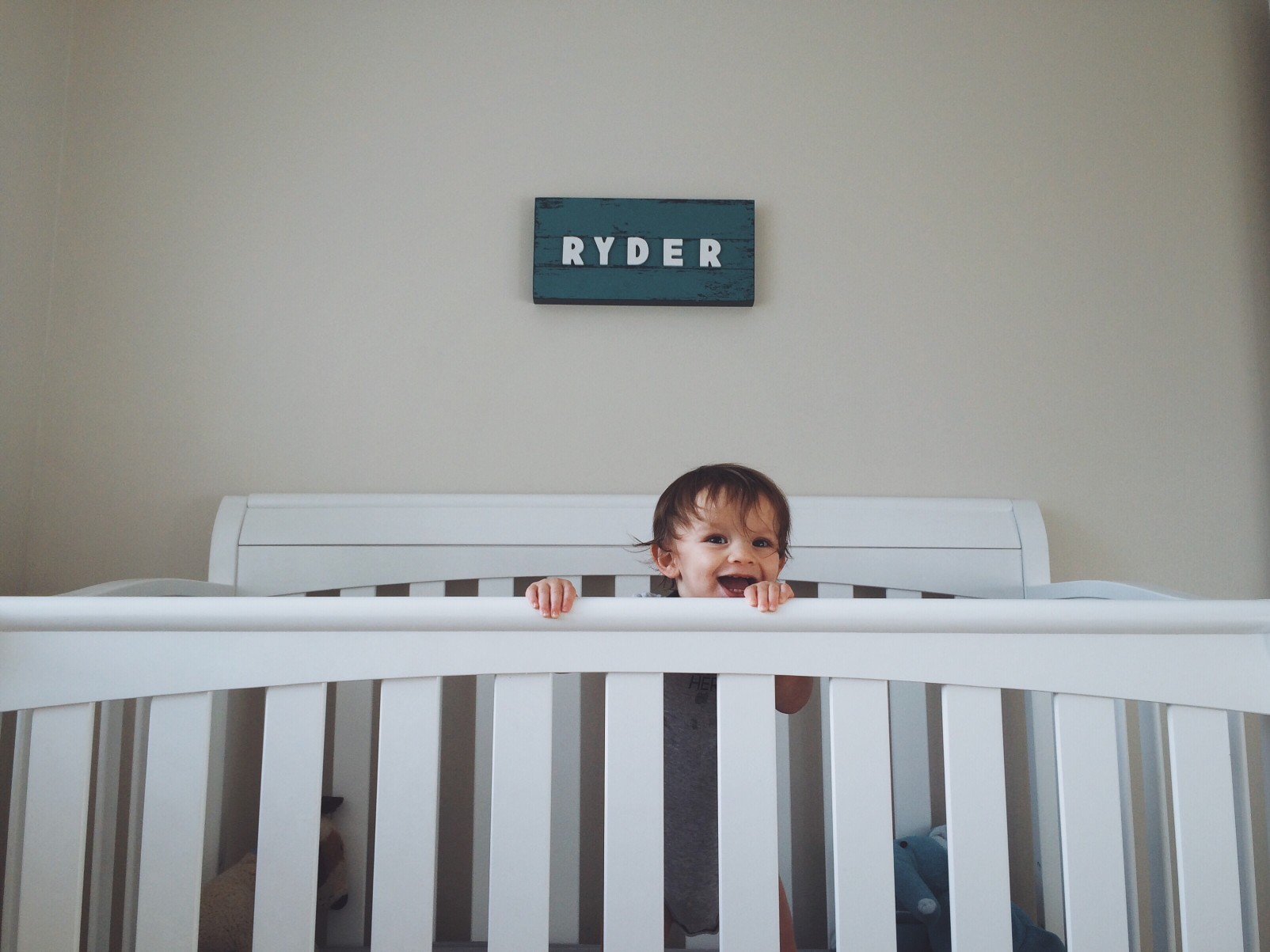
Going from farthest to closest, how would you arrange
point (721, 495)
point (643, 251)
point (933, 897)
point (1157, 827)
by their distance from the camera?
→ 1. point (643, 251)
2. point (933, 897)
3. point (721, 495)
4. point (1157, 827)

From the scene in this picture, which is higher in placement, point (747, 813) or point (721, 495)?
point (721, 495)

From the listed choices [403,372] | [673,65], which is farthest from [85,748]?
[673,65]

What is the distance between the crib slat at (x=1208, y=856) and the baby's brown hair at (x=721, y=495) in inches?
18.2

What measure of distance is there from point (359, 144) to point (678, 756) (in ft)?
3.49

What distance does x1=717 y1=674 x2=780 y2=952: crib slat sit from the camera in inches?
25.5

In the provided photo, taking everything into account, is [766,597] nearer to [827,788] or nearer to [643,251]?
[827,788]

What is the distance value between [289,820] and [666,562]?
0.53m

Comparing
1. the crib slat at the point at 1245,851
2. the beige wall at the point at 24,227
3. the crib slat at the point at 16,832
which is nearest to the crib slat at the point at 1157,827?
the crib slat at the point at 1245,851

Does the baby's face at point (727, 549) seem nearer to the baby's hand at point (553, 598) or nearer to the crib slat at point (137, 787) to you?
the baby's hand at point (553, 598)

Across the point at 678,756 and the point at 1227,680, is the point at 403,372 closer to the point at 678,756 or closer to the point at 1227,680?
the point at 678,756

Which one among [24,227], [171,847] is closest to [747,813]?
[171,847]

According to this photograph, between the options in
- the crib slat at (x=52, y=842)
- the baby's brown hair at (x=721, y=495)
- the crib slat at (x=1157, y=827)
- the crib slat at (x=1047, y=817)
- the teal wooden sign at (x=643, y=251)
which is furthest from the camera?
the teal wooden sign at (x=643, y=251)

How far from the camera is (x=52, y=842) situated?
64cm

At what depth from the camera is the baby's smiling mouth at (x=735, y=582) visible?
95 centimetres
